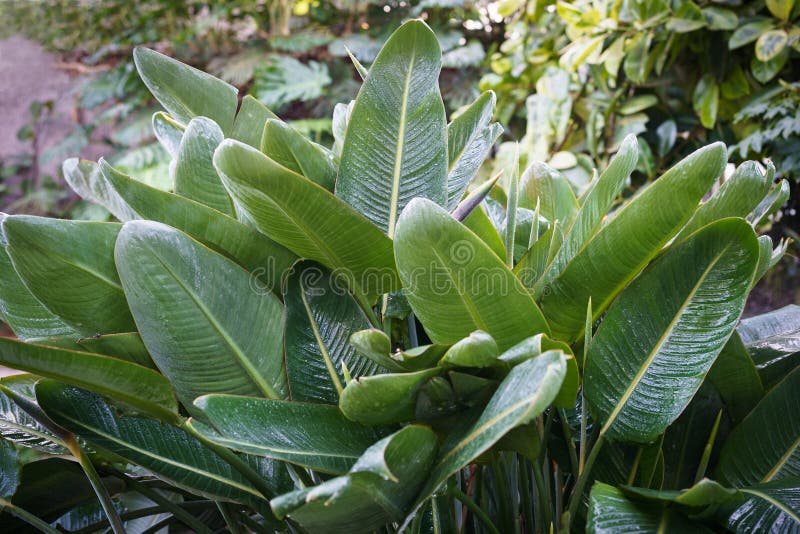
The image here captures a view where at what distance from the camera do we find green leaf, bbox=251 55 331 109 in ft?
12.1

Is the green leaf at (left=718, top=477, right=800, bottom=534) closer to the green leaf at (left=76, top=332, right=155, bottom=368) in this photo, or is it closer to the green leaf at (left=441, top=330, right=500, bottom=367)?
the green leaf at (left=441, top=330, right=500, bottom=367)

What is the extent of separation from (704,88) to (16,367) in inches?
86.6

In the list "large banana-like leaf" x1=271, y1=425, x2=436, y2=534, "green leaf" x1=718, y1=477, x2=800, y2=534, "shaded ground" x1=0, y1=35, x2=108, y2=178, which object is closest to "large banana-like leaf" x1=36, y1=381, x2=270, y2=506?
"large banana-like leaf" x1=271, y1=425, x2=436, y2=534

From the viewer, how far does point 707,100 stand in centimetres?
207

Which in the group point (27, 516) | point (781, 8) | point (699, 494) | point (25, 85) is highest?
point (781, 8)

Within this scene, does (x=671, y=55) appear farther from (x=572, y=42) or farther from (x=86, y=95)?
(x=86, y=95)

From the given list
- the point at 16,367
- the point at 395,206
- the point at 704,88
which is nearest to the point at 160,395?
the point at 16,367

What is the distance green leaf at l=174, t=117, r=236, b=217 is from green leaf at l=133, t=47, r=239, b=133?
87 mm

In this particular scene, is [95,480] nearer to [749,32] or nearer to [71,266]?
[71,266]

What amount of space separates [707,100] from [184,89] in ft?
6.41

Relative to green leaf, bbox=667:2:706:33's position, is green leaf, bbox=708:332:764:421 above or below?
below

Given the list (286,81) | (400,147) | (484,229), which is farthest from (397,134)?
(286,81)

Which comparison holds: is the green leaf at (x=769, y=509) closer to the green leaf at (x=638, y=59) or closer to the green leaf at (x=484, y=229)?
the green leaf at (x=484, y=229)

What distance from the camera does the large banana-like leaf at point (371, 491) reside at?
31cm
